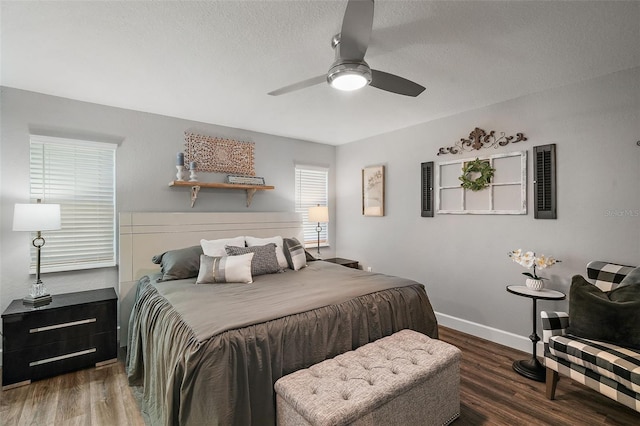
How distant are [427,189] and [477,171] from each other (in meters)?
0.65

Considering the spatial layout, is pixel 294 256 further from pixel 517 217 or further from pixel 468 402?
pixel 517 217

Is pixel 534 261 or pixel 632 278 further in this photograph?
pixel 534 261

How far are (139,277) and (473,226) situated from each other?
3702 millimetres

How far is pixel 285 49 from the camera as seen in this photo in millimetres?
2160

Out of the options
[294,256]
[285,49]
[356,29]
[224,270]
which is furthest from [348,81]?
[294,256]

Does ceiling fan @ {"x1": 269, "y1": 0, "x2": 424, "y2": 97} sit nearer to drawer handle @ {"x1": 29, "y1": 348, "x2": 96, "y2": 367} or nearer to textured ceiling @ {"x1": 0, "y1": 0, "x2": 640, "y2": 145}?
textured ceiling @ {"x1": 0, "y1": 0, "x2": 640, "y2": 145}

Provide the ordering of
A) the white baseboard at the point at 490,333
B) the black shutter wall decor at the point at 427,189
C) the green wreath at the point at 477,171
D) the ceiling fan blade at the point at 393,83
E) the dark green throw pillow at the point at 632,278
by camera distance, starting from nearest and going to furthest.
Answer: the ceiling fan blade at the point at 393,83
the dark green throw pillow at the point at 632,278
the white baseboard at the point at 490,333
the green wreath at the point at 477,171
the black shutter wall decor at the point at 427,189

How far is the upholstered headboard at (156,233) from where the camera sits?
312 centimetres

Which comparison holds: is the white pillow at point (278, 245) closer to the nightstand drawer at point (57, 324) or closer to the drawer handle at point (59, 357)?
the nightstand drawer at point (57, 324)

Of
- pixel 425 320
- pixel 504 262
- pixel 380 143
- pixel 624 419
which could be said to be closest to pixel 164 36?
pixel 425 320

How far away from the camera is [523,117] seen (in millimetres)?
3062

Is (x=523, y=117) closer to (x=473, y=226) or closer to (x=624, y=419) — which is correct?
(x=473, y=226)

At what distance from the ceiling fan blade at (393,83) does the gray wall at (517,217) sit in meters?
1.68

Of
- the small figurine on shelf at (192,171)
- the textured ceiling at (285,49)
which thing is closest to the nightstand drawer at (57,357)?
the small figurine on shelf at (192,171)
